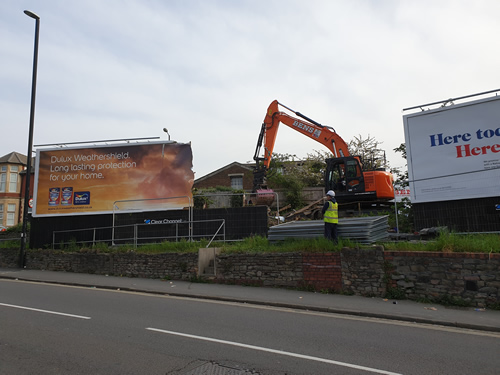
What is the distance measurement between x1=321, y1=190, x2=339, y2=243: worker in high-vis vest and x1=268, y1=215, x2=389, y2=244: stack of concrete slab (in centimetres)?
36

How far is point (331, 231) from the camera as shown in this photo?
11281 millimetres

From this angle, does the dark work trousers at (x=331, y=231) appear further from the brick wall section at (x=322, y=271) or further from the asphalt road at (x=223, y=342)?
the asphalt road at (x=223, y=342)

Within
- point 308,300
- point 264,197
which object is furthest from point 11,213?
point 308,300

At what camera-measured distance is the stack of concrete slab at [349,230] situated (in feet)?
36.2

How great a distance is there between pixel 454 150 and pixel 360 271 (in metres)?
6.96

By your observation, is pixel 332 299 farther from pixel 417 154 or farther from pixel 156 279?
pixel 417 154

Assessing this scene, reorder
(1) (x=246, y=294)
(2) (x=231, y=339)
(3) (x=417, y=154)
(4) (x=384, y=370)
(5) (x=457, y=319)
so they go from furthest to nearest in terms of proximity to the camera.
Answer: (3) (x=417, y=154) → (1) (x=246, y=294) → (5) (x=457, y=319) → (2) (x=231, y=339) → (4) (x=384, y=370)

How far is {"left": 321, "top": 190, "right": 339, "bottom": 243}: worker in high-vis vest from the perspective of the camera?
1102cm

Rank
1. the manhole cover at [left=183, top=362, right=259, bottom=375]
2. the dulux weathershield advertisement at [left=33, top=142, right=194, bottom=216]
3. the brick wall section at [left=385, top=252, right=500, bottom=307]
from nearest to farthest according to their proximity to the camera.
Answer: the manhole cover at [left=183, top=362, right=259, bottom=375] < the brick wall section at [left=385, top=252, right=500, bottom=307] < the dulux weathershield advertisement at [left=33, top=142, right=194, bottom=216]

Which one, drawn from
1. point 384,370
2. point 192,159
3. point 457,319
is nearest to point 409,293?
point 457,319

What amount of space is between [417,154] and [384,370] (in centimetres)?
1144

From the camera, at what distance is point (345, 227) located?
1145 centimetres

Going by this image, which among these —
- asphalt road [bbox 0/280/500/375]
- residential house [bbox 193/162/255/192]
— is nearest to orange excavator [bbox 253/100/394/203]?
asphalt road [bbox 0/280/500/375]

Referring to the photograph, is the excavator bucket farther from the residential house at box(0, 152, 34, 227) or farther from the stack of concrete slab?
the residential house at box(0, 152, 34, 227)
